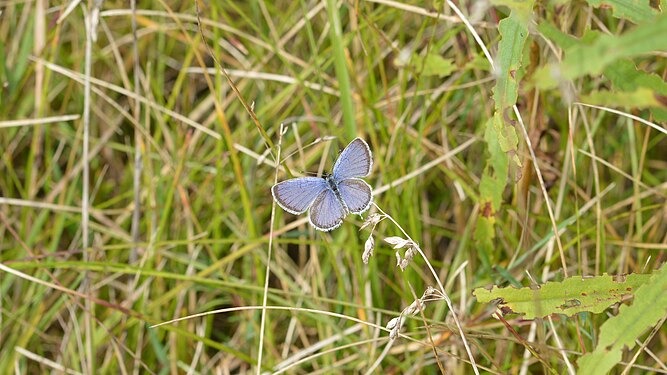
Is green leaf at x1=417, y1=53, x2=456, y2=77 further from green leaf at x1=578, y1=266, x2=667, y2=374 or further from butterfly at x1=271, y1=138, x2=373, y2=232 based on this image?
green leaf at x1=578, y1=266, x2=667, y2=374

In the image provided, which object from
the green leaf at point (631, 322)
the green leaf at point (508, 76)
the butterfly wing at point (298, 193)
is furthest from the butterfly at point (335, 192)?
the green leaf at point (631, 322)

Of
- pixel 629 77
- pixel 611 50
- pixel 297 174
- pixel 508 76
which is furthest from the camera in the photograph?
pixel 297 174

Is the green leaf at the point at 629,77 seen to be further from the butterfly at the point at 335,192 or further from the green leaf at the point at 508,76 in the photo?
the butterfly at the point at 335,192

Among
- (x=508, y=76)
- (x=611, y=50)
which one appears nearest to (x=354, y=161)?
(x=508, y=76)

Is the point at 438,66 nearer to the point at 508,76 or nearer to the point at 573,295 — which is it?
the point at 508,76

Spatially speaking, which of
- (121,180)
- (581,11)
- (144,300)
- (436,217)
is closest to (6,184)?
(121,180)

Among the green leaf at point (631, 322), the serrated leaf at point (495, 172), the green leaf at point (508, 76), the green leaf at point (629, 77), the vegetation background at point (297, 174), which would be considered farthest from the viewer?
the vegetation background at point (297, 174)
